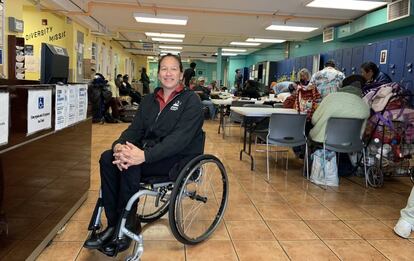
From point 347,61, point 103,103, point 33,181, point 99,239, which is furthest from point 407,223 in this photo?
point 103,103

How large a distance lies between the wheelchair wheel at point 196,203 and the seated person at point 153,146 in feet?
0.34

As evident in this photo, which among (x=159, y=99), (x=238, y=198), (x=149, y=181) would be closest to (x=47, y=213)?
(x=149, y=181)

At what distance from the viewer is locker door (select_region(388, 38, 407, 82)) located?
585cm

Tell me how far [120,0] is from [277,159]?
4.20 metres

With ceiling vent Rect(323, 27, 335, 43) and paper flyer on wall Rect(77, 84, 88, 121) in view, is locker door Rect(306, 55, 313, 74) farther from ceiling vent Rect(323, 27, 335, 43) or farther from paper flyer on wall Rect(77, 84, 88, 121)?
paper flyer on wall Rect(77, 84, 88, 121)

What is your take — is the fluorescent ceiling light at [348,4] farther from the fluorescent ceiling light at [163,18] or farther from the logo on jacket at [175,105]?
the logo on jacket at [175,105]

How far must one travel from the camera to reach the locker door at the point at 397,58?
19.2 ft

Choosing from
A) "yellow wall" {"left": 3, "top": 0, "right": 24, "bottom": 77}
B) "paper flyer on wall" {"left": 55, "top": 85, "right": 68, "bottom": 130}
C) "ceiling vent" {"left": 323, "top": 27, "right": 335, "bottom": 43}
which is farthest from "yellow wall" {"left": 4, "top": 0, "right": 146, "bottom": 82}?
"ceiling vent" {"left": 323, "top": 27, "right": 335, "bottom": 43}

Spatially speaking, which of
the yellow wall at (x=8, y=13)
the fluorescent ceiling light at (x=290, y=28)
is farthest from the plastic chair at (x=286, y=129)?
the fluorescent ceiling light at (x=290, y=28)

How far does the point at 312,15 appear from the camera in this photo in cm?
748

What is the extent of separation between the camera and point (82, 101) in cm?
273

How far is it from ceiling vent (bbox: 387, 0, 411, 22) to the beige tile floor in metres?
2.94

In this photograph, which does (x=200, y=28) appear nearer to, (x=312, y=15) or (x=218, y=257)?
(x=312, y=15)

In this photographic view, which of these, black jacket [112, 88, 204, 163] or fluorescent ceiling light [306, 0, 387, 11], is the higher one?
fluorescent ceiling light [306, 0, 387, 11]
